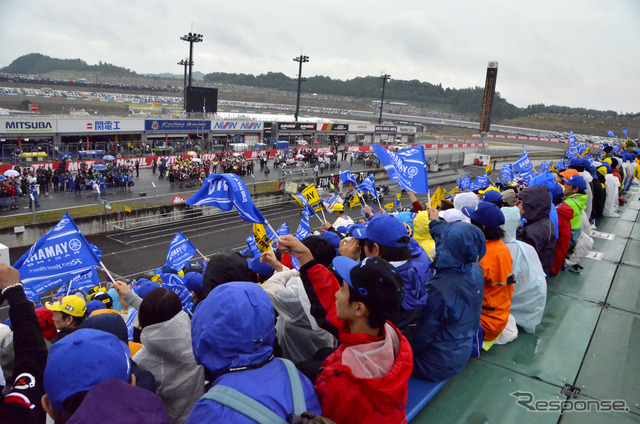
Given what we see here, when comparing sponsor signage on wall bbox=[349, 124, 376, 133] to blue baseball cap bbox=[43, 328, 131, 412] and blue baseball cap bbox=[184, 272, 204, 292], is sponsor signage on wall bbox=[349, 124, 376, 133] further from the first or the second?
blue baseball cap bbox=[43, 328, 131, 412]

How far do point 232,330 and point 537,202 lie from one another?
438 cm

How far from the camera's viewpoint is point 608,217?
29.7ft

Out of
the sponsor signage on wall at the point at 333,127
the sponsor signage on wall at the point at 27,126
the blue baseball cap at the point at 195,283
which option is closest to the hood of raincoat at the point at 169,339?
the blue baseball cap at the point at 195,283

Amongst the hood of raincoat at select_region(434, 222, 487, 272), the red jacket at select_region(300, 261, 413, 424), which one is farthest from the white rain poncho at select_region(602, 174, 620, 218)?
the red jacket at select_region(300, 261, 413, 424)

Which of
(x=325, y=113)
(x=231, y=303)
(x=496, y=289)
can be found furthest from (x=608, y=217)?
(x=325, y=113)

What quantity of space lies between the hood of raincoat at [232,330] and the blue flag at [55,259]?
4.59 m

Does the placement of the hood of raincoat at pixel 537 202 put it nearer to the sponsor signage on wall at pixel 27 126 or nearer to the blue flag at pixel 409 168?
the blue flag at pixel 409 168

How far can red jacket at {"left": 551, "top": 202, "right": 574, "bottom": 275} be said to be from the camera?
224 inches

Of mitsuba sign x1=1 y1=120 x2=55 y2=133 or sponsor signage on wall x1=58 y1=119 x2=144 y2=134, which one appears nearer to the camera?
mitsuba sign x1=1 y1=120 x2=55 y2=133

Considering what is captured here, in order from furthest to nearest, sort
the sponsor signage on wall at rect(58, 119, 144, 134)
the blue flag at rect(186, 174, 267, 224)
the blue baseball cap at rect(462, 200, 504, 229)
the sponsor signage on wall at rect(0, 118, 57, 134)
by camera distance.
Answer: the sponsor signage on wall at rect(58, 119, 144, 134), the sponsor signage on wall at rect(0, 118, 57, 134), the blue flag at rect(186, 174, 267, 224), the blue baseball cap at rect(462, 200, 504, 229)

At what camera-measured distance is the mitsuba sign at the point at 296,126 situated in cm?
5158

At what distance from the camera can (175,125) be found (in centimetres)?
4244

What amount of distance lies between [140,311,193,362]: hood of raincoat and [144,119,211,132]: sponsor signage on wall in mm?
40442

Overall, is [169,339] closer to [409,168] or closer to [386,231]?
[386,231]
